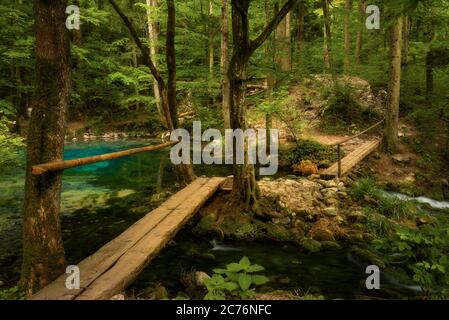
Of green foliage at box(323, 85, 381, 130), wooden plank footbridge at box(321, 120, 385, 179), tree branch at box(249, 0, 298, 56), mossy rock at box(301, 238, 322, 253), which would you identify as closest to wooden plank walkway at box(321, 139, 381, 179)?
wooden plank footbridge at box(321, 120, 385, 179)

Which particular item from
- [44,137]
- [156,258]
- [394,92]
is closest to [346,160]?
[394,92]

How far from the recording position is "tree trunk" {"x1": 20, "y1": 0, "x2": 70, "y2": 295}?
147 inches

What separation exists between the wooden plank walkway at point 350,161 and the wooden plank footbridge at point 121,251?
12.9ft

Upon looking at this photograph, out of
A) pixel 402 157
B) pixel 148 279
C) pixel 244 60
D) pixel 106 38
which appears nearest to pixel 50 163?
pixel 148 279

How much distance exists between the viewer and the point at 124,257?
4.71 meters

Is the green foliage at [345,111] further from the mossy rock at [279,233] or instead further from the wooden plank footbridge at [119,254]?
the wooden plank footbridge at [119,254]

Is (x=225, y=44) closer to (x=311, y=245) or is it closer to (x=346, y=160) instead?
(x=346, y=160)

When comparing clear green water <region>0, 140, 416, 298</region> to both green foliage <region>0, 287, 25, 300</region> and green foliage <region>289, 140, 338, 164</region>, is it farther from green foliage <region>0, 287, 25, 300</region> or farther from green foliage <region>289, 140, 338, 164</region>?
Answer: green foliage <region>289, 140, 338, 164</region>

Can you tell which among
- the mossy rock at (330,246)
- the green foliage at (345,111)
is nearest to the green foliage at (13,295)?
the mossy rock at (330,246)

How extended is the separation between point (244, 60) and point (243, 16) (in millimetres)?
817

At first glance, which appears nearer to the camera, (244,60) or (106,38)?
(244,60)

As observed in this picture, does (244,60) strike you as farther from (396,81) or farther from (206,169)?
(396,81)

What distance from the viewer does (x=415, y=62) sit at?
1648cm

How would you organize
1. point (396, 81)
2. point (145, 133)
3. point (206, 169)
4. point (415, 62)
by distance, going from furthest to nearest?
point (145, 133) → point (415, 62) → point (206, 169) → point (396, 81)
